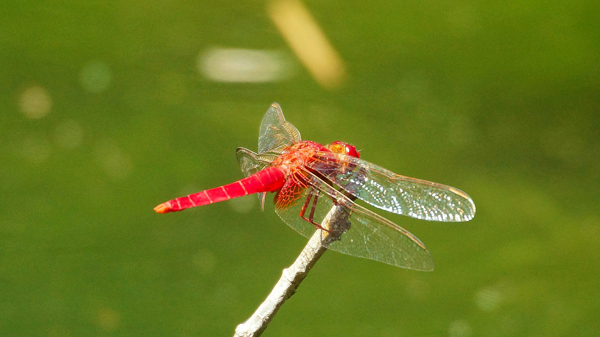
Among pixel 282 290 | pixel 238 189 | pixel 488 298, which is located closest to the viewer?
pixel 282 290

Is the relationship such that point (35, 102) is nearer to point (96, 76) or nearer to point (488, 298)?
point (96, 76)

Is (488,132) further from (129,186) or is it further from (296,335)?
(129,186)

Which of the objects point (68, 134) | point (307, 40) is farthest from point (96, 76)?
point (307, 40)

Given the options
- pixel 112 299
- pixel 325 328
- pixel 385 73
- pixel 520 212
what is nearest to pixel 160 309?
pixel 112 299

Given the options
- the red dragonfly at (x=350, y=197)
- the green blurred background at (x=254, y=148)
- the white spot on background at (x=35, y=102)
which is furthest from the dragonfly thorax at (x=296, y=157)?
the white spot on background at (x=35, y=102)

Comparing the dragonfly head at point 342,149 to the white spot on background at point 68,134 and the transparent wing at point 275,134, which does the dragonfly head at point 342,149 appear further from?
the white spot on background at point 68,134

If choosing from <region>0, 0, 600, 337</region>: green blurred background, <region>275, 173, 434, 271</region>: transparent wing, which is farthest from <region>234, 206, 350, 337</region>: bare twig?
<region>0, 0, 600, 337</region>: green blurred background

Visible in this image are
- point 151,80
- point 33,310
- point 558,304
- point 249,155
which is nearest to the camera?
point 249,155
